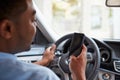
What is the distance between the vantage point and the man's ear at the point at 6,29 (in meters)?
1.35

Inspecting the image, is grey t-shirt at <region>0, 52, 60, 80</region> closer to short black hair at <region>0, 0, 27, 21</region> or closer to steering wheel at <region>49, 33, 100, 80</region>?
short black hair at <region>0, 0, 27, 21</region>

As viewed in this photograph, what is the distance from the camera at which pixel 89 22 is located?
6.38m

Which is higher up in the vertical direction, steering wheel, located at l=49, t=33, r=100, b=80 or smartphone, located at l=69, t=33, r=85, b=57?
smartphone, located at l=69, t=33, r=85, b=57

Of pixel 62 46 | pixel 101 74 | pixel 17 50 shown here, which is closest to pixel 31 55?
pixel 62 46

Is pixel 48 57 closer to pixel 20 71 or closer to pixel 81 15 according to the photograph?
pixel 20 71

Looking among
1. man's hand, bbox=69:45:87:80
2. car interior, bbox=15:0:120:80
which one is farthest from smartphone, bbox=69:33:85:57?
car interior, bbox=15:0:120:80

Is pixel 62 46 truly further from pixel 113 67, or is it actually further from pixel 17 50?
pixel 17 50

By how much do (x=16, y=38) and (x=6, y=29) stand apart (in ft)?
0.18

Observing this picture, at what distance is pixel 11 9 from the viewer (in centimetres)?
134

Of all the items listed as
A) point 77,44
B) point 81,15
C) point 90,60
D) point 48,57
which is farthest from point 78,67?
point 81,15

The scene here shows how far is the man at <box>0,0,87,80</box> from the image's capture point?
1.35 meters

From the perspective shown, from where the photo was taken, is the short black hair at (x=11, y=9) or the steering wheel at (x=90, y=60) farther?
the steering wheel at (x=90, y=60)

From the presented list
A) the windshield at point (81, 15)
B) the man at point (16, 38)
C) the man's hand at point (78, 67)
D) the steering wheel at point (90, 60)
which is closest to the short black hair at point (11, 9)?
the man at point (16, 38)

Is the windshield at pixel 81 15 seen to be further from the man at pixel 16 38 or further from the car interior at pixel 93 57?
the man at pixel 16 38
